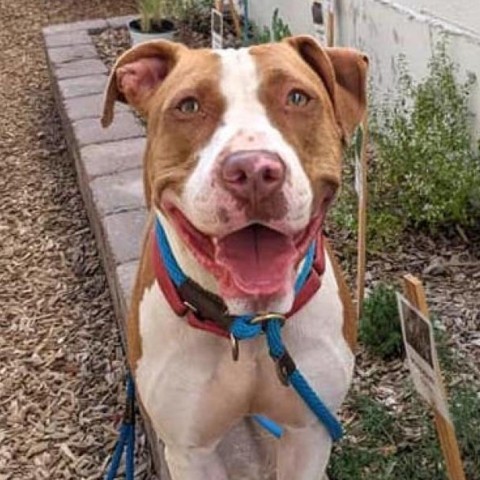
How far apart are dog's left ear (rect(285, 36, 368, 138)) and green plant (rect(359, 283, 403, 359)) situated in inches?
41.8

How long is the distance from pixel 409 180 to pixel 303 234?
1.88 metres

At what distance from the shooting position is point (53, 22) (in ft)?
25.6

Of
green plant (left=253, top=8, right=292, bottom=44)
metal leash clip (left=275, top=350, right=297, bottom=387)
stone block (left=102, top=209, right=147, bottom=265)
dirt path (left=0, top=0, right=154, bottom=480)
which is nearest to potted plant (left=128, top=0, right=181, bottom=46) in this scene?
green plant (left=253, top=8, right=292, bottom=44)

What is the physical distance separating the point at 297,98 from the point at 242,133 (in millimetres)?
173

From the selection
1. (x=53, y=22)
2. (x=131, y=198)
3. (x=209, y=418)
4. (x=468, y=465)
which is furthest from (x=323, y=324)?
(x=53, y=22)

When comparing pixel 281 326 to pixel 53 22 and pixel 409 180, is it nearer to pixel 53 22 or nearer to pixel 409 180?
pixel 409 180

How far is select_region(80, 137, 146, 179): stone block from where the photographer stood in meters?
4.42

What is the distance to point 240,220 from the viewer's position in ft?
6.03

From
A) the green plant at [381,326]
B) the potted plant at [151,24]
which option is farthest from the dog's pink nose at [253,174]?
the potted plant at [151,24]

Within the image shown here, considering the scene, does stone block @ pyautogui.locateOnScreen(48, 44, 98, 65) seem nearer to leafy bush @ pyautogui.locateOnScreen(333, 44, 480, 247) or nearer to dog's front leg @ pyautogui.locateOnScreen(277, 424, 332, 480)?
leafy bush @ pyautogui.locateOnScreen(333, 44, 480, 247)

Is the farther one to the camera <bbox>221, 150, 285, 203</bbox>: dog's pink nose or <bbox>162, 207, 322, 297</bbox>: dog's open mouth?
<bbox>162, 207, 322, 297</bbox>: dog's open mouth

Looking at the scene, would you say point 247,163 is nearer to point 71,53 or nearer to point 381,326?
point 381,326

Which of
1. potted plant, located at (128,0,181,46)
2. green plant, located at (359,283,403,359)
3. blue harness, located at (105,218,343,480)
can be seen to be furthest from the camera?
potted plant, located at (128,0,181,46)

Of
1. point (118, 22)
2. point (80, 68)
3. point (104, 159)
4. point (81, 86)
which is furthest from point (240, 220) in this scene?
point (118, 22)
